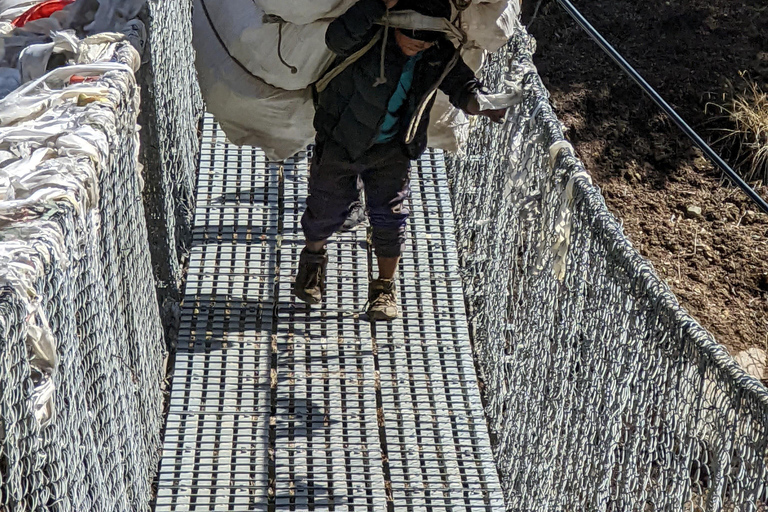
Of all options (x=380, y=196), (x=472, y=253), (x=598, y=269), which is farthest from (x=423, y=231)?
(x=598, y=269)

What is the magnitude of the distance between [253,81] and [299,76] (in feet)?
0.62

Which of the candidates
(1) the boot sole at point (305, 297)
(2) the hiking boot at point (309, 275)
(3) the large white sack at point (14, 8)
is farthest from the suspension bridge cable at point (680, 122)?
(3) the large white sack at point (14, 8)

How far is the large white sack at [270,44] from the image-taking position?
9.43ft

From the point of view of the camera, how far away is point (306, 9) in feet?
8.95

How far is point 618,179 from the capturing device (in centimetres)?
478

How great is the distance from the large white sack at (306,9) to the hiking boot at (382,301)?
0.97m

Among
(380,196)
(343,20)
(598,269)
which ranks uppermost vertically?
(343,20)

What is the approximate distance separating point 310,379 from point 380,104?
907mm

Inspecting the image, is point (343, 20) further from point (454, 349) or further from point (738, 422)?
point (738, 422)

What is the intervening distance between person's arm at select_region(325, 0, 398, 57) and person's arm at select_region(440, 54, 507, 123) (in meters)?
0.31

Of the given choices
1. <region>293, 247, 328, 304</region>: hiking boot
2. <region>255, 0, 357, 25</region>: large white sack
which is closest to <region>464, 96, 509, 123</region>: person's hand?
<region>255, 0, 357, 25</region>: large white sack

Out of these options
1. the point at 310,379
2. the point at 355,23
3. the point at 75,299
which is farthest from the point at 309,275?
the point at 75,299

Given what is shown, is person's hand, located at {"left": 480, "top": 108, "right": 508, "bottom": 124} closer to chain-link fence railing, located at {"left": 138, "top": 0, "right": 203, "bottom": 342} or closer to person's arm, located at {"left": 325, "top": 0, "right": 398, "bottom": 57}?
person's arm, located at {"left": 325, "top": 0, "right": 398, "bottom": 57}

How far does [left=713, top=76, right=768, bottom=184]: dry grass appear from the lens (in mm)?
4719
